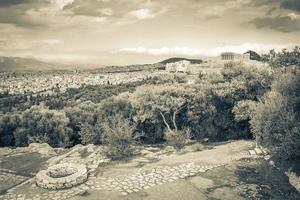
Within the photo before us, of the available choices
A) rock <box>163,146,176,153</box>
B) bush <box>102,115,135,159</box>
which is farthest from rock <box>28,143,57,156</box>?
rock <box>163,146,176,153</box>

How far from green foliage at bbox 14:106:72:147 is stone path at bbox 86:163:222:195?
12883 millimetres

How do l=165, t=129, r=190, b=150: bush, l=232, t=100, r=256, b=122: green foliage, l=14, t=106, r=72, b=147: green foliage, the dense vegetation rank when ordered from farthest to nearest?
l=14, t=106, r=72, b=147: green foliage < l=232, t=100, r=256, b=122: green foliage < the dense vegetation < l=165, t=129, r=190, b=150: bush

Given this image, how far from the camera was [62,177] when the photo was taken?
13.4m

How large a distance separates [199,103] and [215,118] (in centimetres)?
153

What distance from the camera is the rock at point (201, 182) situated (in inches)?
484

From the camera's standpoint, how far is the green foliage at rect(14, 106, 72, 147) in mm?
25328

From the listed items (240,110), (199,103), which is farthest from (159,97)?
(240,110)

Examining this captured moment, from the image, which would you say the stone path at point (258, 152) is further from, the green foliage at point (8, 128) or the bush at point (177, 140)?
the green foliage at point (8, 128)

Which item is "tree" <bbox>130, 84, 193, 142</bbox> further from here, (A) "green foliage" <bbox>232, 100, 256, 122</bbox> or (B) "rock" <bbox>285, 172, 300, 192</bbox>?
(B) "rock" <bbox>285, 172, 300, 192</bbox>

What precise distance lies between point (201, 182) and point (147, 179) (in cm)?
229

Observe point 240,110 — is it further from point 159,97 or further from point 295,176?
point 295,176

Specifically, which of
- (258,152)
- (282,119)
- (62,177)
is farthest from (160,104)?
(282,119)

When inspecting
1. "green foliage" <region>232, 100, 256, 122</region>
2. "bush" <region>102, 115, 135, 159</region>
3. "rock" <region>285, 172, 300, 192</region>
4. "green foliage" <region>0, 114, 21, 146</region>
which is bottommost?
"green foliage" <region>0, 114, 21, 146</region>

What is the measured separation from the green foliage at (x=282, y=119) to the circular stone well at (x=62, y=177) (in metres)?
8.04
